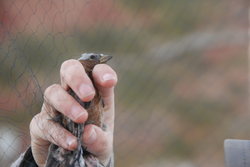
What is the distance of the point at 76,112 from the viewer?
37 cm

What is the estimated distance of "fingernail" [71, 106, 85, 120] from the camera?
362 mm

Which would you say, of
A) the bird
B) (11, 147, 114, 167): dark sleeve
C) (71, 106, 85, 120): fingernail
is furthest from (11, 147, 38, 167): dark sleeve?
(71, 106, 85, 120): fingernail

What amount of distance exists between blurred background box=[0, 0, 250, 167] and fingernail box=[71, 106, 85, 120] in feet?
1.22

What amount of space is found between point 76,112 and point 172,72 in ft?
2.09

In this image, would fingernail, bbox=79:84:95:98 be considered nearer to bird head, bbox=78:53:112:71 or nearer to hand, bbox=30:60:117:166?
hand, bbox=30:60:117:166

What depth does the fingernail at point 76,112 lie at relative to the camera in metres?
0.36

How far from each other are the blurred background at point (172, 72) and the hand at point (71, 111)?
0.28m

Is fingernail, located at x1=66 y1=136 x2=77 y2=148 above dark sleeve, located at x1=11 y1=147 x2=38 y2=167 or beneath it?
above

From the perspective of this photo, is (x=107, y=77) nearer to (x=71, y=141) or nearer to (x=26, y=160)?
(x=71, y=141)

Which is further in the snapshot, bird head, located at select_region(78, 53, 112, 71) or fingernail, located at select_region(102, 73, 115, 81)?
bird head, located at select_region(78, 53, 112, 71)

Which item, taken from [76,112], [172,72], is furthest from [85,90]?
[172,72]

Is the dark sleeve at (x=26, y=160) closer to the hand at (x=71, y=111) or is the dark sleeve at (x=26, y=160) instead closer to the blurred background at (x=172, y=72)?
the hand at (x=71, y=111)

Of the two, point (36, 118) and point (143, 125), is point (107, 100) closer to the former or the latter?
point (36, 118)

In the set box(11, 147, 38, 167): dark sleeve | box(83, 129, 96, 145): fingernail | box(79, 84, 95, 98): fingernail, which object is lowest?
box(11, 147, 38, 167): dark sleeve
